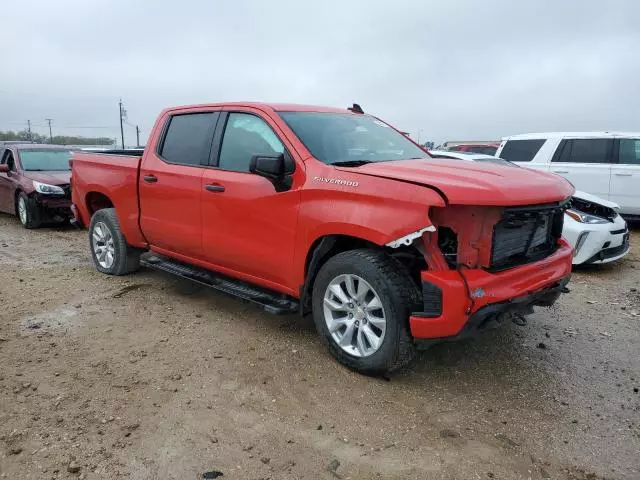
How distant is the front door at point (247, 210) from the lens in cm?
376

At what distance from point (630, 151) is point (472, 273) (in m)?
8.01

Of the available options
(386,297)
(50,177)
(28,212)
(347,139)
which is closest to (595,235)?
(347,139)

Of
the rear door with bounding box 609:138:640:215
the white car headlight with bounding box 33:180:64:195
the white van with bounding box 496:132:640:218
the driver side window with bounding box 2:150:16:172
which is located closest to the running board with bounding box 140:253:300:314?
the white car headlight with bounding box 33:180:64:195

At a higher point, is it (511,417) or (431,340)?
(431,340)

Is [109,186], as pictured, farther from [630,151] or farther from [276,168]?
[630,151]

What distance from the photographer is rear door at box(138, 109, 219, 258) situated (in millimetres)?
4463

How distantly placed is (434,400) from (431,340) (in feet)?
1.46

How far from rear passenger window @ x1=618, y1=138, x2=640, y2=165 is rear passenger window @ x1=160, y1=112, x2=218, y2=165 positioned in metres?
8.06

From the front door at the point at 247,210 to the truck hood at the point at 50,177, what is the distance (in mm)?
6001

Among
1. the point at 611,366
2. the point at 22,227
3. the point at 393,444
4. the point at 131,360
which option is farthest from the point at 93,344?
the point at 22,227

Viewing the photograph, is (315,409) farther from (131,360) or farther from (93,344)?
(93,344)

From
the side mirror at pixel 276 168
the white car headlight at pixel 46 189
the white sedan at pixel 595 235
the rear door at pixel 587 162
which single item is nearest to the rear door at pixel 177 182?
the side mirror at pixel 276 168

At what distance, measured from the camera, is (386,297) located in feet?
10.4

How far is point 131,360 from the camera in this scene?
368 centimetres
